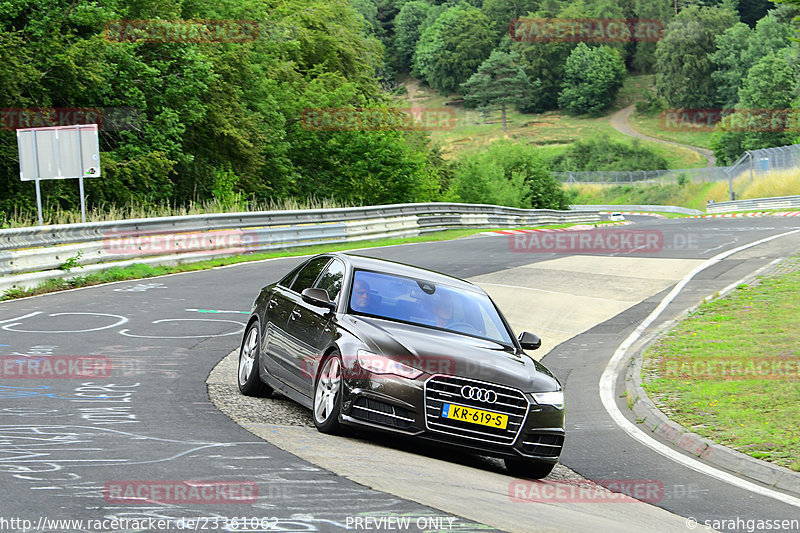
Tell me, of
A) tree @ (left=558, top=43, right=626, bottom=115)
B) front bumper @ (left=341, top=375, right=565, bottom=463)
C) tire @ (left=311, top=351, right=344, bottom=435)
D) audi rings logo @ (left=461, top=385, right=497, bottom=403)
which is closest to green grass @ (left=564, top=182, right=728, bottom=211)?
tire @ (left=311, top=351, right=344, bottom=435)

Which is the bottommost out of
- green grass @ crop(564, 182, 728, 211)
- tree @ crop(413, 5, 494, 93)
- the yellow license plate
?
green grass @ crop(564, 182, 728, 211)

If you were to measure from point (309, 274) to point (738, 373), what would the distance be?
5820mm

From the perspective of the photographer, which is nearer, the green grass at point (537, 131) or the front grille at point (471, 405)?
the front grille at point (471, 405)

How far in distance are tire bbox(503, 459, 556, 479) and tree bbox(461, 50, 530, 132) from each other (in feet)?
524

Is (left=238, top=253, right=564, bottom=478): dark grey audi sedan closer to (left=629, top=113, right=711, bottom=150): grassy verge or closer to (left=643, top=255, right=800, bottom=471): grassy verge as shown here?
(left=643, top=255, right=800, bottom=471): grassy verge

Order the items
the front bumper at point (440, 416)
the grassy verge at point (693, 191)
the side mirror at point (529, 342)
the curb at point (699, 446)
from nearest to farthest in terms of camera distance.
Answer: the front bumper at point (440, 416)
the curb at point (699, 446)
the side mirror at point (529, 342)
the grassy verge at point (693, 191)

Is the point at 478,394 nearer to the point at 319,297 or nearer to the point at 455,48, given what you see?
the point at 319,297

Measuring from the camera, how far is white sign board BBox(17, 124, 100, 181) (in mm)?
20328

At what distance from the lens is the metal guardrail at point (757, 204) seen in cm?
5712

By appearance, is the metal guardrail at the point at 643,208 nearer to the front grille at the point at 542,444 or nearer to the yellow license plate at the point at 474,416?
the front grille at the point at 542,444

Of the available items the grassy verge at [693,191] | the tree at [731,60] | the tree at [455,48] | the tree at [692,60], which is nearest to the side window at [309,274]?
the grassy verge at [693,191]

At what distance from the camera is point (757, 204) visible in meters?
61.2

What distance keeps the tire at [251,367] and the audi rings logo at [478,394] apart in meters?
2.80

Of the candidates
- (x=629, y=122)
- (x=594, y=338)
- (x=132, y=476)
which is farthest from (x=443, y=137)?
(x=132, y=476)
